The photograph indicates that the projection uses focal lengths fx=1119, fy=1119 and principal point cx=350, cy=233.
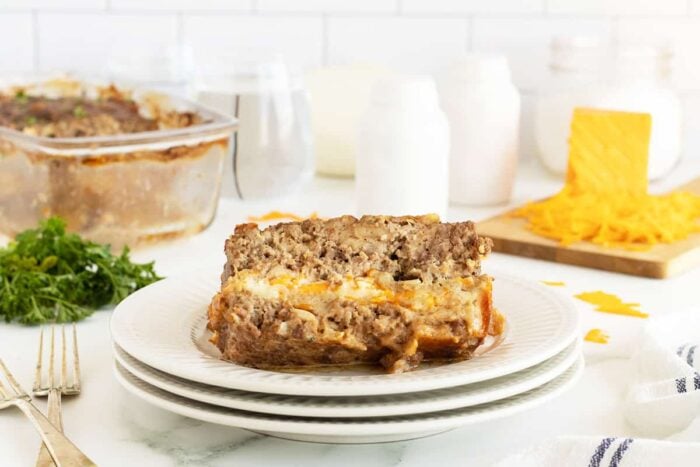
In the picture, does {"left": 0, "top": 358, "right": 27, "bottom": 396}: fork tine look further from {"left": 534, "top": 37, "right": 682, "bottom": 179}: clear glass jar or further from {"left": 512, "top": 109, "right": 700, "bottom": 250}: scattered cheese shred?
{"left": 534, "top": 37, "right": 682, "bottom": 179}: clear glass jar

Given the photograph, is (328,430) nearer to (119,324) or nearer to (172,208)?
(119,324)

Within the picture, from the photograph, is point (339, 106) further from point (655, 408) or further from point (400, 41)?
point (655, 408)

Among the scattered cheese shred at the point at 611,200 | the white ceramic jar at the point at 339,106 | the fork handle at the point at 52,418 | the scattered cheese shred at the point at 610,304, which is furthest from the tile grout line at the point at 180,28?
the fork handle at the point at 52,418

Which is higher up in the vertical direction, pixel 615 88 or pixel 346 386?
pixel 615 88

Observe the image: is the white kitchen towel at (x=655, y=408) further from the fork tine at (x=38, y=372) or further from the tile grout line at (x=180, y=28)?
the tile grout line at (x=180, y=28)

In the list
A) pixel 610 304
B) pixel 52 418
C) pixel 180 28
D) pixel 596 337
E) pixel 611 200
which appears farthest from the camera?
pixel 180 28

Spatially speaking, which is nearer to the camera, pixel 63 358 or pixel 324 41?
pixel 63 358

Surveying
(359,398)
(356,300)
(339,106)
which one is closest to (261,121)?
(339,106)

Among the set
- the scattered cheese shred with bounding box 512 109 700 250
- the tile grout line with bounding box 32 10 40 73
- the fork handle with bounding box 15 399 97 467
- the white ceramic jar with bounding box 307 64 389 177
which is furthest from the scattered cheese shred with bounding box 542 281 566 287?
the tile grout line with bounding box 32 10 40 73
